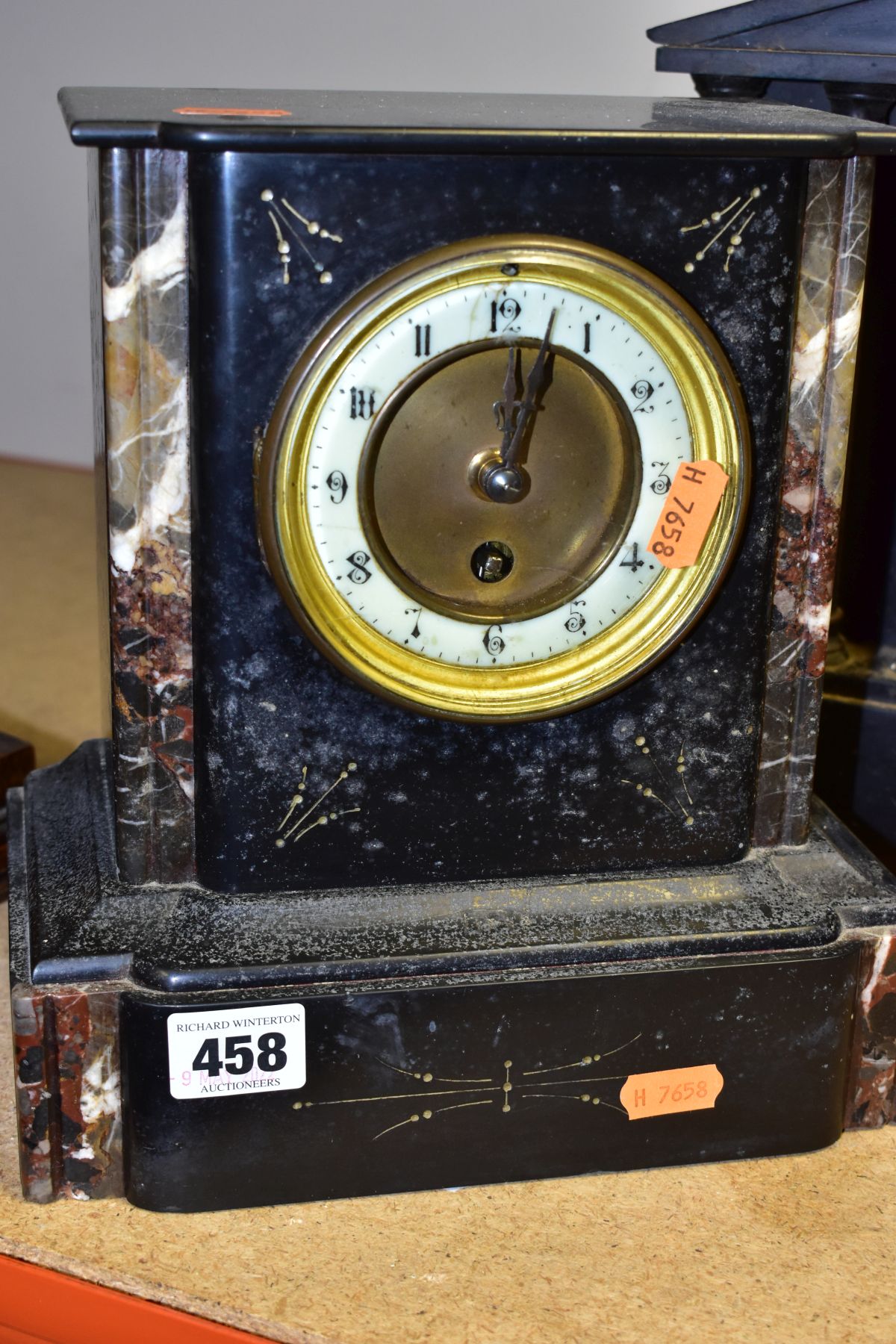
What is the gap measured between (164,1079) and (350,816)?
23 centimetres

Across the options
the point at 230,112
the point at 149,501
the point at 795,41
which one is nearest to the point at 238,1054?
the point at 149,501

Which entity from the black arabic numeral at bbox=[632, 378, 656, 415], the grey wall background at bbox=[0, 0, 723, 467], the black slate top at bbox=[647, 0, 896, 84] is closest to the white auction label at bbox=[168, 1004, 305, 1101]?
the black arabic numeral at bbox=[632, 378, 656, 415]

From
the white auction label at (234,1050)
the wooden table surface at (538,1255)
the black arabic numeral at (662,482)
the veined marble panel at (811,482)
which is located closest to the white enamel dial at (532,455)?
the black arabic numeral at (662,482)

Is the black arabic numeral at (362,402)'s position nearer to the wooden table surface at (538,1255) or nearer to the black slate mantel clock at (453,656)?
the black slate mantel clock at (453,656)

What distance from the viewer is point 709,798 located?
1.26m

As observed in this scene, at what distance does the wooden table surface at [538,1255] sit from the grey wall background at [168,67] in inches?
82.3

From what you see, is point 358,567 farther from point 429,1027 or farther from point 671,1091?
point 671,1091

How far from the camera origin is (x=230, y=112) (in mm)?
1066

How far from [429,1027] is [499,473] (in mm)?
404

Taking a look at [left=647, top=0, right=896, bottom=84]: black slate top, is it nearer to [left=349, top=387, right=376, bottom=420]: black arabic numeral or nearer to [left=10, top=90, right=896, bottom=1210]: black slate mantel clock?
[left=10, top=90, right=896, bottom=1210]: black slate mantel clock

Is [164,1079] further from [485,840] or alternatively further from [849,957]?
[849,957]

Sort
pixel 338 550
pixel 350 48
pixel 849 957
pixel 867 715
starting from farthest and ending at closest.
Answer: pixel 350 48, pixel 867 715, pixel 849 957, pixel 338 550

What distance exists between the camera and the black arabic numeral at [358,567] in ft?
3.71

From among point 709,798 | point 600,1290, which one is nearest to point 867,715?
point 709,798
